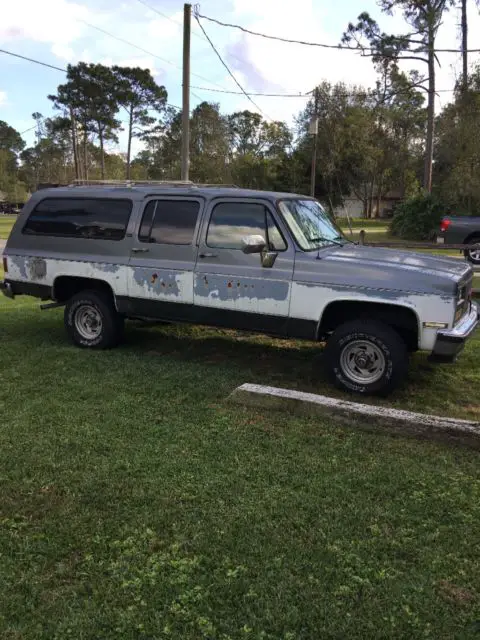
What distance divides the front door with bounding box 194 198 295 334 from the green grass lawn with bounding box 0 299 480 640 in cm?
80

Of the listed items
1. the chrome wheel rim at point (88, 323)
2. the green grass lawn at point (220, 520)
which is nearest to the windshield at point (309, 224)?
the green grass lawn at point (220, 520)

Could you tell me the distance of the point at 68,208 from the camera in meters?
6.50

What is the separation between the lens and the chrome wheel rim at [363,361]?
4969 millimetres

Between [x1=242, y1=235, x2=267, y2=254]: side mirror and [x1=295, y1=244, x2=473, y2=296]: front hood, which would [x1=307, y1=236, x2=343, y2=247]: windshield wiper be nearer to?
[x1=295, y1=244, x2=473, y2=296]: front hood

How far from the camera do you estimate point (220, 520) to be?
3.07 metres

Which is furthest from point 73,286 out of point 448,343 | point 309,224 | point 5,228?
point 5,228

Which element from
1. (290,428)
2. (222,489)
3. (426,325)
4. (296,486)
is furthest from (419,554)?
(426,325)

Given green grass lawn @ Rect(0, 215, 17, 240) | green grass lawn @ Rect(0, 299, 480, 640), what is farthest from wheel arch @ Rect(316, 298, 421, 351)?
green grass lawn @ Rect(0, 215, 17, 240)

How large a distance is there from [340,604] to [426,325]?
2.81m

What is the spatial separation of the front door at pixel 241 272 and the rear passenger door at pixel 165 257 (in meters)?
0.15

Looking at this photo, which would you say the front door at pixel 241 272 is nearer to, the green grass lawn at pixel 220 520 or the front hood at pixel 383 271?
the front hood at pixel 383 271

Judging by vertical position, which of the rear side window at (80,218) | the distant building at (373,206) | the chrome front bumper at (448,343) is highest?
the distant building at (373,206)

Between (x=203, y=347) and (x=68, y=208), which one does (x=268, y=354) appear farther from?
→ (x=68, y=208)

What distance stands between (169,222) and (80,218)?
3.95 feet
